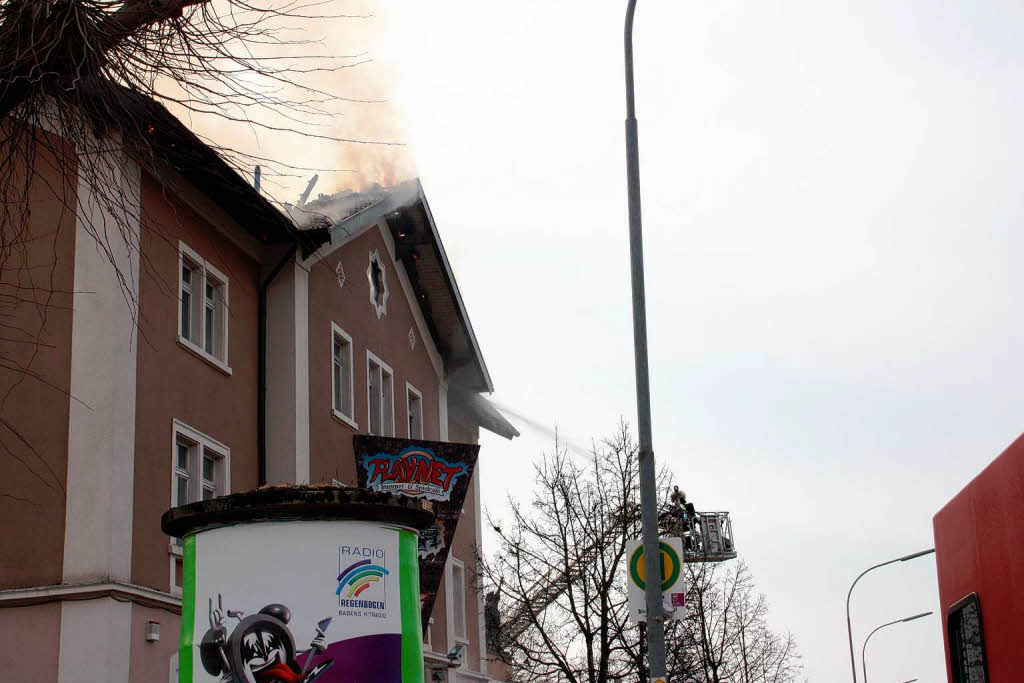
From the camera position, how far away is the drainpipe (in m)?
20.6

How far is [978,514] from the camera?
22.7 feet

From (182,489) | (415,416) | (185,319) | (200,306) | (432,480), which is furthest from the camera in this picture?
(415,416)

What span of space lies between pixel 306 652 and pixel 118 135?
162 inches

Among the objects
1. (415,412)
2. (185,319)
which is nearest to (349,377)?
(415,412)

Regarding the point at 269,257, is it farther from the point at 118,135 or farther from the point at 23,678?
the point at 118,135

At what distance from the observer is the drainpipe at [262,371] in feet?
67.6

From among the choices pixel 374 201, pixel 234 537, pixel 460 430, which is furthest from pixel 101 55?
pixel 460 430

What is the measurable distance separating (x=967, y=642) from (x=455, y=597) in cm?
2245

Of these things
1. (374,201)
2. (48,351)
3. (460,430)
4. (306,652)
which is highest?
(374,201)

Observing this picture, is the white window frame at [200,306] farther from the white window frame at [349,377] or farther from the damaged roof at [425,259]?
the damaged roof at [425,259]

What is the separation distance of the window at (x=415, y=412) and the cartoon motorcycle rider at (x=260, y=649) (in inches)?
713

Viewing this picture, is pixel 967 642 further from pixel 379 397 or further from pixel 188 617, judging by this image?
pixel 379 397

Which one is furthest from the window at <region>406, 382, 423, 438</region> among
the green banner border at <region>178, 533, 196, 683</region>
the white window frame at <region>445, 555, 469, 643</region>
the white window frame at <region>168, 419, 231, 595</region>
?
the green banner border at <region>178, 533, 196, 683</region>

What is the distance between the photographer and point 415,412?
2811 centimetres
